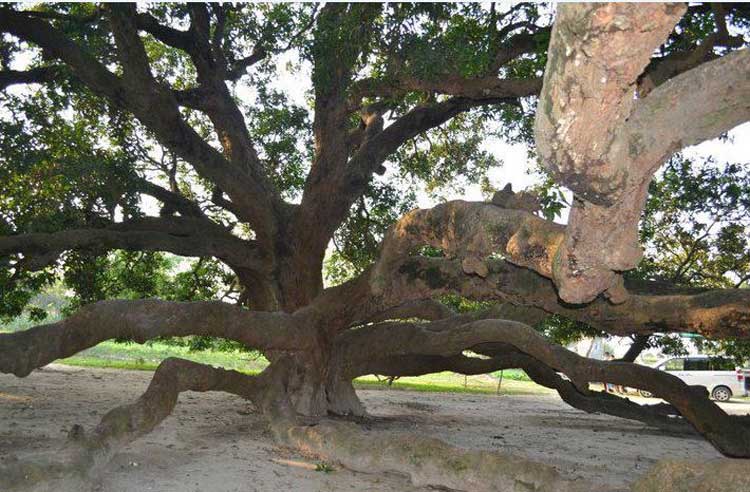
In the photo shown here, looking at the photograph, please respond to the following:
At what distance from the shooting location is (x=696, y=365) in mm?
21922

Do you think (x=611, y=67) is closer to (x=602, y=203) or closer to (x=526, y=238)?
(x=602, y=203)

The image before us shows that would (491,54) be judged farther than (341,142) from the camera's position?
No

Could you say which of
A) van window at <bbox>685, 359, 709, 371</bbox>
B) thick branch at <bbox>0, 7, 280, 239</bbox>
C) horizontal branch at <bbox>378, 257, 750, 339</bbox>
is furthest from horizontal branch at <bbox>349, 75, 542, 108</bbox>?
van window at <bbox>685, 359, 709, 371</bbox>

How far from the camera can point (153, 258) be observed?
39.7 ft

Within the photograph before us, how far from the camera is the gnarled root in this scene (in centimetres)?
485

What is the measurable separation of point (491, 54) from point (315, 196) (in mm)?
4246

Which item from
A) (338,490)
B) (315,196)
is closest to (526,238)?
(338,490)

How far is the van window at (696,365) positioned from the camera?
2178 centimetres

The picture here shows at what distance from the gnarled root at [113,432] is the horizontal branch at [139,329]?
0.48 m

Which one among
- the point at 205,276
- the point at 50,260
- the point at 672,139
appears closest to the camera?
the point at 672,139

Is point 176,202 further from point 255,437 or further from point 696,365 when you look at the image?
point 696,365

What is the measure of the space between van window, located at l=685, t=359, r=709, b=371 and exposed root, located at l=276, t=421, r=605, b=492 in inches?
736

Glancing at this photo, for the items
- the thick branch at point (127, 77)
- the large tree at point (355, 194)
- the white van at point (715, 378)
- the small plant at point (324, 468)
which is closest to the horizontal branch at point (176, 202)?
the large tree at point (355, 194)

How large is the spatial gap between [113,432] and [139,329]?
1.46 meters
